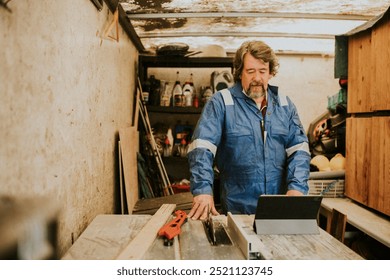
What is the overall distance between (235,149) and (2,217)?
1.29 meters

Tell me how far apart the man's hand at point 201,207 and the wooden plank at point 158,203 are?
0.99 metres

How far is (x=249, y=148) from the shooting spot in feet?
6.46

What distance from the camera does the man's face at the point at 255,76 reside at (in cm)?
201

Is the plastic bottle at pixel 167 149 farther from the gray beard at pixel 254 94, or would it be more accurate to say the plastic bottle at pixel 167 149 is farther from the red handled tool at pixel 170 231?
the red handled tool at pixel 170 231

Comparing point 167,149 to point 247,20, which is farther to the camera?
point 167,149

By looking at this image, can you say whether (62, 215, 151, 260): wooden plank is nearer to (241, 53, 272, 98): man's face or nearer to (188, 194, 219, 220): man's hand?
(188, 194, 219, 220): man's hand

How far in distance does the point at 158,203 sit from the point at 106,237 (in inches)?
60.8

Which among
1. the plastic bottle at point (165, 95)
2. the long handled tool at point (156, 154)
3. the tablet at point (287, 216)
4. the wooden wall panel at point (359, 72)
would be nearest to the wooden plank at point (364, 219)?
the wooden wall panel at point (359, 72)

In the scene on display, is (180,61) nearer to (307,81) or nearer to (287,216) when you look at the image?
(307,81)

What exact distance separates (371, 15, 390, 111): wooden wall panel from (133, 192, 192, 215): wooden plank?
1.54 metres

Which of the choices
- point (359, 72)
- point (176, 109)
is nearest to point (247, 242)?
point (359, 72)

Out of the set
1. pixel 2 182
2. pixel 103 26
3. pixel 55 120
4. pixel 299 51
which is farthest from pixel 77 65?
pixel 299 51

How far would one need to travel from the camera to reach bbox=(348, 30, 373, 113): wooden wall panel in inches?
98.3

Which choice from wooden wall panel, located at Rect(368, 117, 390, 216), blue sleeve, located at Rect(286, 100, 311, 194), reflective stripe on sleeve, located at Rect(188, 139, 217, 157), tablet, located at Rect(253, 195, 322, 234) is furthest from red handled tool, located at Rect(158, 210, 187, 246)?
wooden wall panel, located at Rect(368, 117, 390, 216)
